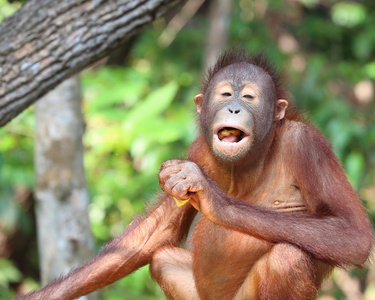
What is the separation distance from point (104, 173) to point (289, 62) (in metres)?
3.37

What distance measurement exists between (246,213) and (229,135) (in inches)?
19.7

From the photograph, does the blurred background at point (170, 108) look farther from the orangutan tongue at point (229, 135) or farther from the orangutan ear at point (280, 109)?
the orangutan tongue at point (229, 135)

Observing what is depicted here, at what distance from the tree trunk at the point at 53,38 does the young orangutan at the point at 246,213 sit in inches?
25.1

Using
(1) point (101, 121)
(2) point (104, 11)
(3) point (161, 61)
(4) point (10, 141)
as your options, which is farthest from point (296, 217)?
(3) point (161, 61)

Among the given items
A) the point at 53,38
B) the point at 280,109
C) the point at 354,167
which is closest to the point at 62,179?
the point at 53,38

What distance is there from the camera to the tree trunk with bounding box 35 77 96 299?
16.3 ft

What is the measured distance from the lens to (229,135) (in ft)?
11.4

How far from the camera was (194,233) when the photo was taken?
153 inches

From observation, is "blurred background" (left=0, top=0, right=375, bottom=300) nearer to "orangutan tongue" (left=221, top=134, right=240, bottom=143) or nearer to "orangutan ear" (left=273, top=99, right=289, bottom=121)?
"orangutan ear" (left=273, top=99, right=289, bottom=121)

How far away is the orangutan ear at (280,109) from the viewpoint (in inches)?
145

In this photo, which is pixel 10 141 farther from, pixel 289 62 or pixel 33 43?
pixel 289 62

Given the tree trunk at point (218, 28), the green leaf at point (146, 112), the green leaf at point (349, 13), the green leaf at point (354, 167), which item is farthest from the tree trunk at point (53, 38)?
the green leaf at point (349, 13)

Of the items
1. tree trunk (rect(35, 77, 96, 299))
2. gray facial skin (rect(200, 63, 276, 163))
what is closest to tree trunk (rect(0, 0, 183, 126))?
gray facial skin (rect(200, 63, 276, 163))

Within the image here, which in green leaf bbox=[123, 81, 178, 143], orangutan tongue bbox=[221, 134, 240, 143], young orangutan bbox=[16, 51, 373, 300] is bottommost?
green leaf bbox=[123, 81, 178, 143]
